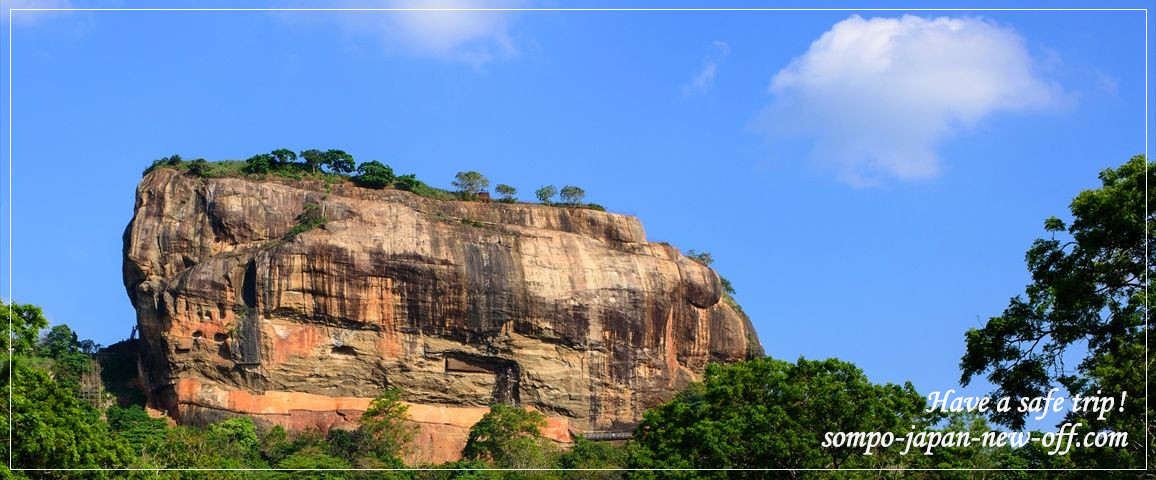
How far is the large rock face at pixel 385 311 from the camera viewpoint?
71750 mm

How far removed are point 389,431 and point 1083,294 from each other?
49.0 meters

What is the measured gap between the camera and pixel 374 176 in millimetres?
78688

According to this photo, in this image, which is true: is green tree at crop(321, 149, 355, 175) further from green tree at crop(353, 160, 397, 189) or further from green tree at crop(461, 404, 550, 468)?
green tree at crop(461, 404, 550, 468)

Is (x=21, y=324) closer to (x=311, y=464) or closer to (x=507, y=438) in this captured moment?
(x=311, y=464)

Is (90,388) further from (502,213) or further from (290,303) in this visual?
(502,213)

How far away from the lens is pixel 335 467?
188ft

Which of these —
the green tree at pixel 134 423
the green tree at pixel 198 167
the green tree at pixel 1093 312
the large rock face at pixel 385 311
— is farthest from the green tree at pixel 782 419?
the green tree at pixel 198 167

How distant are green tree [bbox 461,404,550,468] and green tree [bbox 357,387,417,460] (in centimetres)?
270

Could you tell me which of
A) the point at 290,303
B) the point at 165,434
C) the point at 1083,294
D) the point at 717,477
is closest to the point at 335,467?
the point at 165,434

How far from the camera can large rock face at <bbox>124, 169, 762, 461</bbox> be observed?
7175 centimetres

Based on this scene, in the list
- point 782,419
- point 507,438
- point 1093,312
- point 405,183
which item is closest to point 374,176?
point 405,183

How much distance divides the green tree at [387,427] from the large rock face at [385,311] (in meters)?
1.15

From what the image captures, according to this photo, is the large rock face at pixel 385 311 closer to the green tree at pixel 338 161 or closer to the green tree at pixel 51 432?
the green tree at pixel 338 161

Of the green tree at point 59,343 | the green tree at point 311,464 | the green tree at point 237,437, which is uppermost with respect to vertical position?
the green tree at point 59,343
